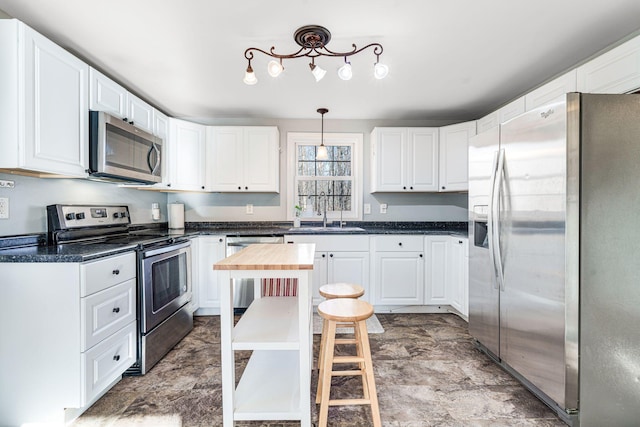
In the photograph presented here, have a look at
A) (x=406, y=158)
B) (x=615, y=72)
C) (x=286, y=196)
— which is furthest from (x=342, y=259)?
(x=615, y=72)

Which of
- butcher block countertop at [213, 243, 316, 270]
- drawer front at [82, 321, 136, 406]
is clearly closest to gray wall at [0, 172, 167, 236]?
drawer front at [82, 321, 136, 406]

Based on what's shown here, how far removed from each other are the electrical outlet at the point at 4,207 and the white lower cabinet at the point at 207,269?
145cm

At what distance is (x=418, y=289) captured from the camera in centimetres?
314

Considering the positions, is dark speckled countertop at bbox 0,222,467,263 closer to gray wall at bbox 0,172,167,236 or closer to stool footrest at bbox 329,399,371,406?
gray wall at bbox 0,172,167,236

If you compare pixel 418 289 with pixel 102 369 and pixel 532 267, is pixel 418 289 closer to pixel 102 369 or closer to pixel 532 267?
pixel 532 267

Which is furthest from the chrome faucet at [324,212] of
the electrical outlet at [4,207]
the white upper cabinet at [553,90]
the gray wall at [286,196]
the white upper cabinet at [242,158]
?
the electrical outlet at [4,207]

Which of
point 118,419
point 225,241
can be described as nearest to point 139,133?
point 225,241

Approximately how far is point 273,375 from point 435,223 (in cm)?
282

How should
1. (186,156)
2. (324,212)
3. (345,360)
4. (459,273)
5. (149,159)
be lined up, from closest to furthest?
(345,360), (149,159), (459,273), (186,156), (324,212)

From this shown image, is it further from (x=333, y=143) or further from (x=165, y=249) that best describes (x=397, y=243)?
(x=165, y=249)

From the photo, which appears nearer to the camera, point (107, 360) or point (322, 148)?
point (107, 360)

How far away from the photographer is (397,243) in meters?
3.13

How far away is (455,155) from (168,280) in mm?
3124

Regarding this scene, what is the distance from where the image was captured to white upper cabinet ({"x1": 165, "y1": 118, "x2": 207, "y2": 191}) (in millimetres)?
3102
